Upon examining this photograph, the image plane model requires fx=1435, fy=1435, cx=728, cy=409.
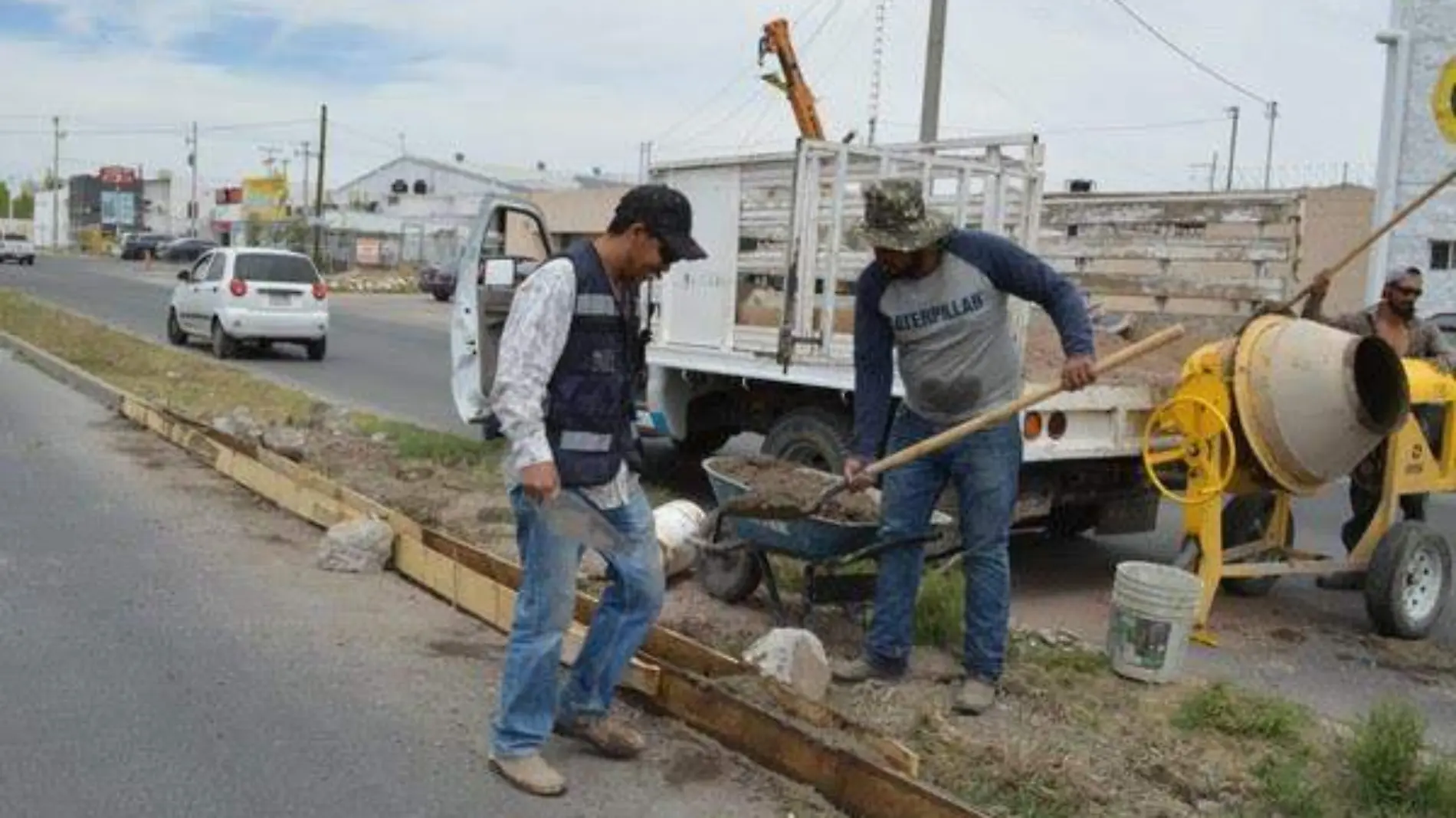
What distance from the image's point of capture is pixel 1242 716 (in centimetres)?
514

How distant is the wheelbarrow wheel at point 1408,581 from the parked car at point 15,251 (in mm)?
64733

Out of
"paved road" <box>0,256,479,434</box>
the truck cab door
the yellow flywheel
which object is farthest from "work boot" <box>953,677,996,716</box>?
"paved road" <box>0,256,479,434</box>

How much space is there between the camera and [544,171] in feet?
348

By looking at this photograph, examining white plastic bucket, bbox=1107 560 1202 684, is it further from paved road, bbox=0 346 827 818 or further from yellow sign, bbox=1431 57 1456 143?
yellow sign, bbox=1431 57 1456 143

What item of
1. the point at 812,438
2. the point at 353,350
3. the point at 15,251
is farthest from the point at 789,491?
the point at 15,251

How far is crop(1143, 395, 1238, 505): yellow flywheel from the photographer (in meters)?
6.37

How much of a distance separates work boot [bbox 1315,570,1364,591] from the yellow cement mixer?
7cm

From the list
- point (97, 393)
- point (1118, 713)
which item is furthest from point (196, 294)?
point (1118, 713)

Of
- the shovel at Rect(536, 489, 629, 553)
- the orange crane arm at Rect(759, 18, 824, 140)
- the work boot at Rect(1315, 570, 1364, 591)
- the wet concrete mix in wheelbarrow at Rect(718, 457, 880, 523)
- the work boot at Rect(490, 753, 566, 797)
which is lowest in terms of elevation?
the work boot at Rect(490, 753, 566, 797)

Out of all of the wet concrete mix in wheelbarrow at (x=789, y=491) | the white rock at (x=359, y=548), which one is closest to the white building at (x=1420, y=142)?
the wet concrete mix in wheelbarrow at (x=789, y=491)

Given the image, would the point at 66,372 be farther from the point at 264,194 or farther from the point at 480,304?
the point at 264,194

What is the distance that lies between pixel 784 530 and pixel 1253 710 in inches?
75.0

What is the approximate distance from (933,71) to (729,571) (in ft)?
49.2

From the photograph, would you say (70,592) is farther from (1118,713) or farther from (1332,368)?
(1332,368)
